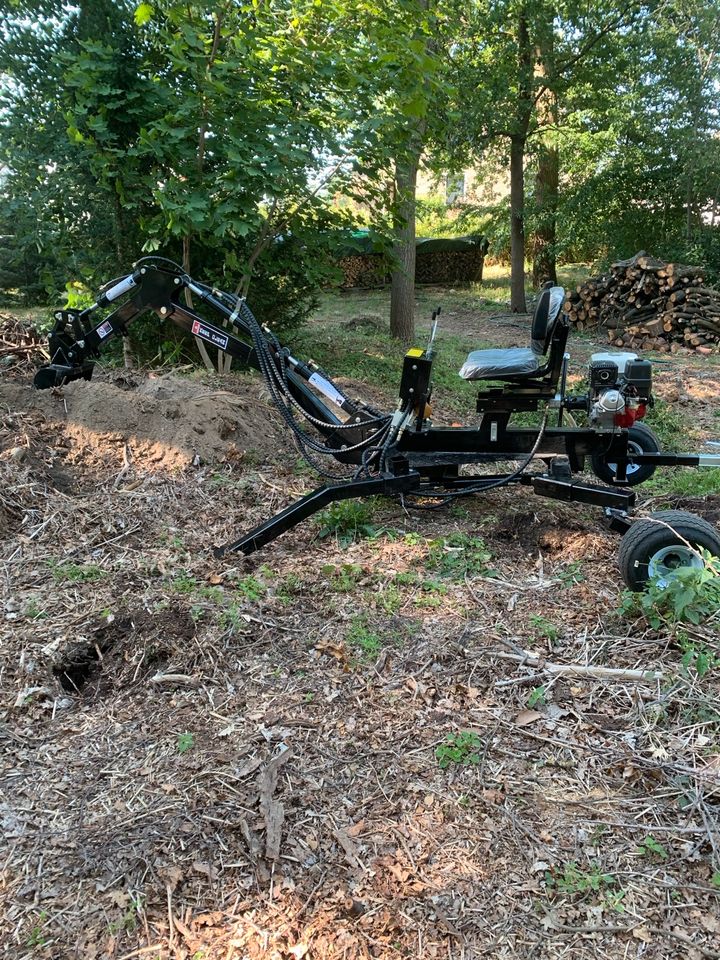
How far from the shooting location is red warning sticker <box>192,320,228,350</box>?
4.78 metres

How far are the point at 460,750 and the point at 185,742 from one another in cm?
111

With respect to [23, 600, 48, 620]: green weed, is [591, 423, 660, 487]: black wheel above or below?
above

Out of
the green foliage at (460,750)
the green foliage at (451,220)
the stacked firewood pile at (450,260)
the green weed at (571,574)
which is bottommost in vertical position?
the green foliage at (460,750)

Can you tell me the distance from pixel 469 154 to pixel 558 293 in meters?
12.1

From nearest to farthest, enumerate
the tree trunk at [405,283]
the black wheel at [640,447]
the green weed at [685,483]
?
the black wheel at [640,447]
the green weed at [685,483]
the tree trunk at [405,283]

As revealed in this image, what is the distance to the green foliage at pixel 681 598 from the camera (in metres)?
3.24

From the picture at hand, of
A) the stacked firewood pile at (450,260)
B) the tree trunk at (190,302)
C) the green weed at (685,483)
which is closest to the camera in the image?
the green weed at (685,483)

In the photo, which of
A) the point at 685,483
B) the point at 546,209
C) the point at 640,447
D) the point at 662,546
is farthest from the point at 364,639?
the point at 546,209

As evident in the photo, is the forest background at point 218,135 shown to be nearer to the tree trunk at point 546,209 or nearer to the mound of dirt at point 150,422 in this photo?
the mound of dirt at point 150,422

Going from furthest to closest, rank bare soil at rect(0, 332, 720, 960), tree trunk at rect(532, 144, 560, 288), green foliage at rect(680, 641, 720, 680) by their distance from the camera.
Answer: tree trunk at rect(532, 144, 560, 288)
green foliage at rect(680, 641, 720, 680)
bare soil at rect(0, 332, 720, 960)

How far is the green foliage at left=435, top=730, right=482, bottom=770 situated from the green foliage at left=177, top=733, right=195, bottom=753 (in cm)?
100

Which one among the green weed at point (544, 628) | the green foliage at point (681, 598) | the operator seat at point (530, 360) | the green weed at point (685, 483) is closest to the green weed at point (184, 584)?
the green weed at point (544, 628)

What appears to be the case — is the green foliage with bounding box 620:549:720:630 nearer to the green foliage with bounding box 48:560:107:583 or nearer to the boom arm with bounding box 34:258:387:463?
the boom arm with bounding box 34:258:387:463

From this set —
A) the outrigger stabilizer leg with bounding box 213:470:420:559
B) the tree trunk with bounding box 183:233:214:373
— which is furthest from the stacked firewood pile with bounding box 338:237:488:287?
the outrigger stabilizer leg with bounding box 213:470:420:559
